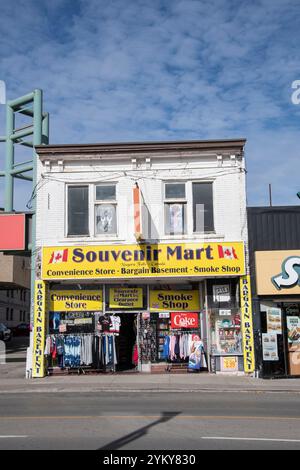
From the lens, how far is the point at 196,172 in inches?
723

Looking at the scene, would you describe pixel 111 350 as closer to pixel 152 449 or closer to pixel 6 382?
pixel 6 382

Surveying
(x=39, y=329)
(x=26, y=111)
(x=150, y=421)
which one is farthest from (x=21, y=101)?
(x=150, y=421)

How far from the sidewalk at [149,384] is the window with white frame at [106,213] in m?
4.98

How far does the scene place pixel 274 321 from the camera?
17.2 metres

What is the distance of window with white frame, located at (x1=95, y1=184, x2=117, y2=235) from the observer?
18.3 meters

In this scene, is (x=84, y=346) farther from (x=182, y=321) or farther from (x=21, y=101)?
(x=21, y=101)

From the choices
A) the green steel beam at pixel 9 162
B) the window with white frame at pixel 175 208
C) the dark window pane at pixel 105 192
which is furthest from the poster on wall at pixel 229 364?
the green steel beam at pixel 9 162

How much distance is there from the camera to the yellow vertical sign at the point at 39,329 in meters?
17.6

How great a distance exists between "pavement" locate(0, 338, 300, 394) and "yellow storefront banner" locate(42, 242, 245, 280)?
3.30 meters

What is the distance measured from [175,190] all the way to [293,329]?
20.3 ft

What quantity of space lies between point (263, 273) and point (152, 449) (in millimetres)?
10958
